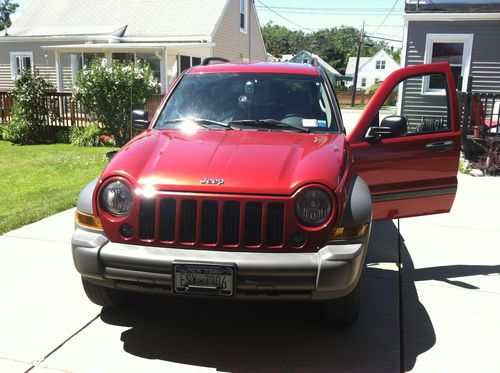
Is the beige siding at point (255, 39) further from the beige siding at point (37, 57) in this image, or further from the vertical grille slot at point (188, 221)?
the vertical grille slot at point (188, 221)

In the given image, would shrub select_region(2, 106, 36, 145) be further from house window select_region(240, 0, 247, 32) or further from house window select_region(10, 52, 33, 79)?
house window select_region(240, 0, 247, 32)

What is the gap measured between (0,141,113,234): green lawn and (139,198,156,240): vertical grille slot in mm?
3341

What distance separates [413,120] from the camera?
571 inches

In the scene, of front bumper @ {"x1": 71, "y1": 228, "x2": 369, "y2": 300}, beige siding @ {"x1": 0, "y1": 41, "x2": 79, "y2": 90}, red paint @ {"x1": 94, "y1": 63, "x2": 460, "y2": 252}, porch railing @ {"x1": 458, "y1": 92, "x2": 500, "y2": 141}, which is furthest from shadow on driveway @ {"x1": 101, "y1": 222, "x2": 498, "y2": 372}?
beige siding @ {"x1": 0, "y1": 41, "x2": 79, "y2": 90}

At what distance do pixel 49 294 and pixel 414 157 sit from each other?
3.36 m

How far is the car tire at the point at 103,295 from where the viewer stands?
369 centimetres

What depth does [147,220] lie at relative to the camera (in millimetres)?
3129

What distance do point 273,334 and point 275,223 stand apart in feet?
3.38

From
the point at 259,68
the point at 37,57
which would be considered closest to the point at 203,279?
the point at 259,68

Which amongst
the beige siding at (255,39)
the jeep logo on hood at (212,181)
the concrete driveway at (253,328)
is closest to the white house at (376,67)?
the beige siding at (255,39)

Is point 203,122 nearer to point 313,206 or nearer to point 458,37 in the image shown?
point 313,206

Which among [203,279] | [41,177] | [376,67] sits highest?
[376,67]

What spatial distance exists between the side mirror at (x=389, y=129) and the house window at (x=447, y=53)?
35.2 ft

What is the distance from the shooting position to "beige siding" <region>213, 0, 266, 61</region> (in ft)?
77.4
